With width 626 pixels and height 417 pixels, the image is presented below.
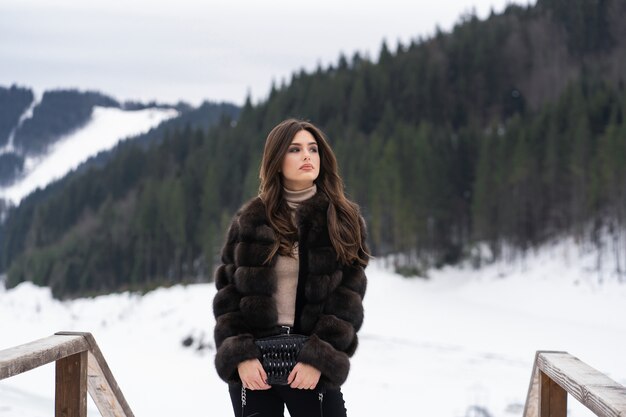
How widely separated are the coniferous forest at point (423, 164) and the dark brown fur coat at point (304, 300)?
22.4 m

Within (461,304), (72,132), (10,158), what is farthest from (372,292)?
(72,132)

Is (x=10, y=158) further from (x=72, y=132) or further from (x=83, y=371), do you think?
(x=83, y=371)

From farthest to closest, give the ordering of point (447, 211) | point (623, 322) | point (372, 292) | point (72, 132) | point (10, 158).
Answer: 1. point (72, 132)
2. point (10, 158)
3. point (447, 211)
4. point (372, 292)
5. point (623, 322)

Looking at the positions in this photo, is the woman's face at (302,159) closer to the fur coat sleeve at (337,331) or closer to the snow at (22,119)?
the fur coat sleeve at (337,331)

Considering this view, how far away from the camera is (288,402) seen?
283 centimetres

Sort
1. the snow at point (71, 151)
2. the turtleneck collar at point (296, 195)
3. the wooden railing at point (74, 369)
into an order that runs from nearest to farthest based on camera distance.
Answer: the wooden railing at point (74, 369) → the turtleneck collar at point (296, 195) → the snow at point (71, 151)

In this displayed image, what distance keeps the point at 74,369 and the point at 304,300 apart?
1.04 meters

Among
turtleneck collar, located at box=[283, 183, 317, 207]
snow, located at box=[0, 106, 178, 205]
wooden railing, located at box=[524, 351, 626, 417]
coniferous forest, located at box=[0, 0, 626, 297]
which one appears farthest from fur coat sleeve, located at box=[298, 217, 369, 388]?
snow, located at box=[0, 106, 178, 205]

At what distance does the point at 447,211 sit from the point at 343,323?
1744 inches

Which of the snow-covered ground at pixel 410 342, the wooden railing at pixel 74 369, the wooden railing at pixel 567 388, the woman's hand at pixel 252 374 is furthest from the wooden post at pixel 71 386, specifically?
the wooden railing at pixel 567 388

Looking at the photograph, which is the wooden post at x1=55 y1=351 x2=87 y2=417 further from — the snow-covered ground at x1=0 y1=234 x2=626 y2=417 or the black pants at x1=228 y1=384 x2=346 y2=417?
the snow-covered ground at x1=0 y1=234 x2=626 y2=417

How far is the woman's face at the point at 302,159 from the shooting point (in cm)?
293

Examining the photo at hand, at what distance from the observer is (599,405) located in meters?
2.26

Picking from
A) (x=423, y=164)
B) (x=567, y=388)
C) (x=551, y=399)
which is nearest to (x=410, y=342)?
(x=551, y=399)
